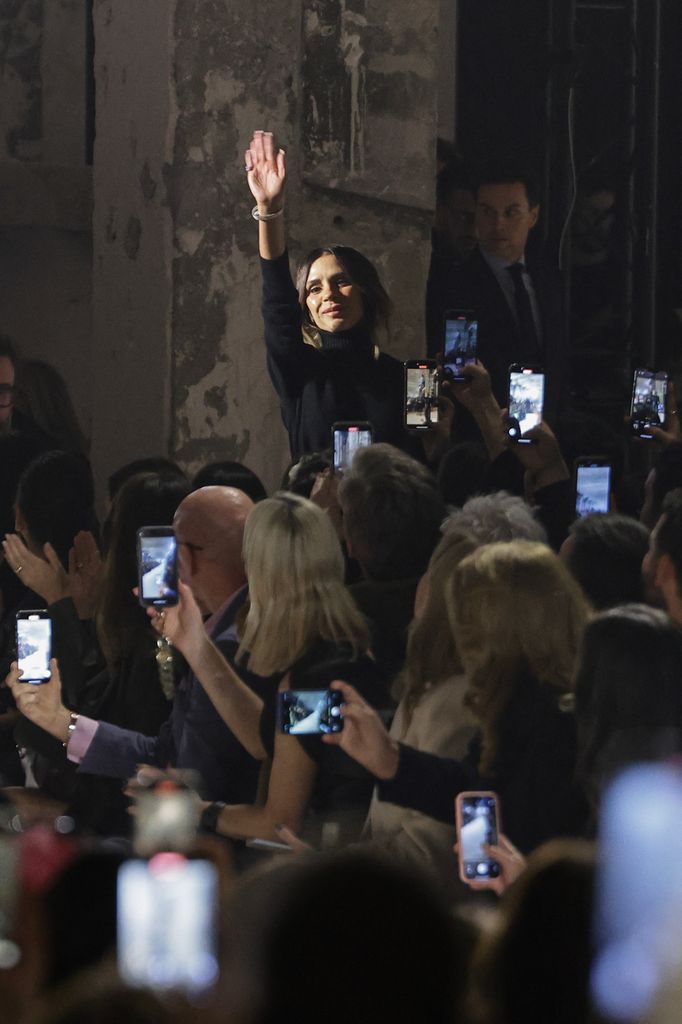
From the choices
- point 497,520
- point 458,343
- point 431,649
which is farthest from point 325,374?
point 431,649

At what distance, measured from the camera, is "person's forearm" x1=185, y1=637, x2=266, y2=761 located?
3396 millimetres

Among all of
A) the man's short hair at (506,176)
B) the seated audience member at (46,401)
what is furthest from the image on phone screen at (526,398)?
the seated audience member at (46,401)

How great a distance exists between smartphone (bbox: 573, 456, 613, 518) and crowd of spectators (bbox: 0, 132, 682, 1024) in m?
0.04

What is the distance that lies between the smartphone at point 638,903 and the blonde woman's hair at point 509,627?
0.48 metres

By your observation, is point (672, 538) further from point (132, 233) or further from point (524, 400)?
point (132, 233)

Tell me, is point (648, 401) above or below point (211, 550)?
above

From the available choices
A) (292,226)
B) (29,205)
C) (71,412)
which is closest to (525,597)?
(292,226)

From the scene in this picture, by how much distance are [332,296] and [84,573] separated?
1165 millimetres

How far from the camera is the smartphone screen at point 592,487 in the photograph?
4.68 metres

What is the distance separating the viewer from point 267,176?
5102mm

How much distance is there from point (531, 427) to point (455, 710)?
6.21 ft

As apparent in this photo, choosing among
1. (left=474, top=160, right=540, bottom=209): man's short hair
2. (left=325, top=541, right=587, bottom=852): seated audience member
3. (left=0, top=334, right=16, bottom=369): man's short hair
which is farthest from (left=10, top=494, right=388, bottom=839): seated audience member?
(left=474, top=160, right=540, bottom=209): man's short hair

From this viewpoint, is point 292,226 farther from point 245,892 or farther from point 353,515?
point 245,892

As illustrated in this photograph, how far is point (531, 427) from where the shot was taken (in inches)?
194
